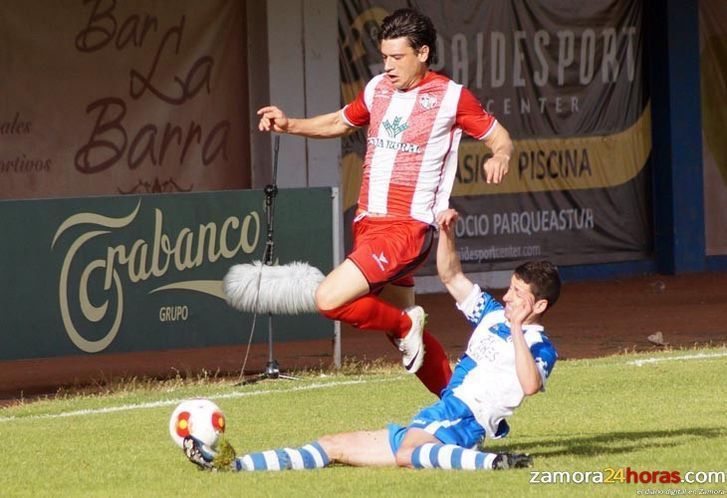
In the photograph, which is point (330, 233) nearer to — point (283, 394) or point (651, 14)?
point (283, 394)

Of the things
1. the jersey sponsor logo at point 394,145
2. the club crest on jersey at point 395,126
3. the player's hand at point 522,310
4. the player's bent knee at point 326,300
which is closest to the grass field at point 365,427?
the player's hand at point 522,310

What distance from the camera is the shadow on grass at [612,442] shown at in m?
7.82

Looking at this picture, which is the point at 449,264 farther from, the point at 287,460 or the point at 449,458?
the point at 287,460

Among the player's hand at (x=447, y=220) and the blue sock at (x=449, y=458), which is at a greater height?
the player's hand at (x=447, y=220)

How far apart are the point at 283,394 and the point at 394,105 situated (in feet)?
11.1

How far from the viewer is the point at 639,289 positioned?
19984 millimetres

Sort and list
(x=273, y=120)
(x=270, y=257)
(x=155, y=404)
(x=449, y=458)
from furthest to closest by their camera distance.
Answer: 1. (x=270, y=257)
2. (x=155, y=404)
3. (x=273, y=120)
4. (x=449, y=458)

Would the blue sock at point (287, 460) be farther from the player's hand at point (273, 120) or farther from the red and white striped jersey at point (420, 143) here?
the player's hand at point (273, 120)

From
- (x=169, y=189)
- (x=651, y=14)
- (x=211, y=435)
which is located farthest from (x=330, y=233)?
(x=651, y=14)

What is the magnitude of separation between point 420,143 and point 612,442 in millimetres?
1714

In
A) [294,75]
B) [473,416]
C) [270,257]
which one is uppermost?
[294,75]

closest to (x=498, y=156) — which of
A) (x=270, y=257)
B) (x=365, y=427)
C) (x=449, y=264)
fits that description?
(x=449, y=264)

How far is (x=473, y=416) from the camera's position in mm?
7172

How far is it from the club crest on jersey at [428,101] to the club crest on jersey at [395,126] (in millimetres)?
124
